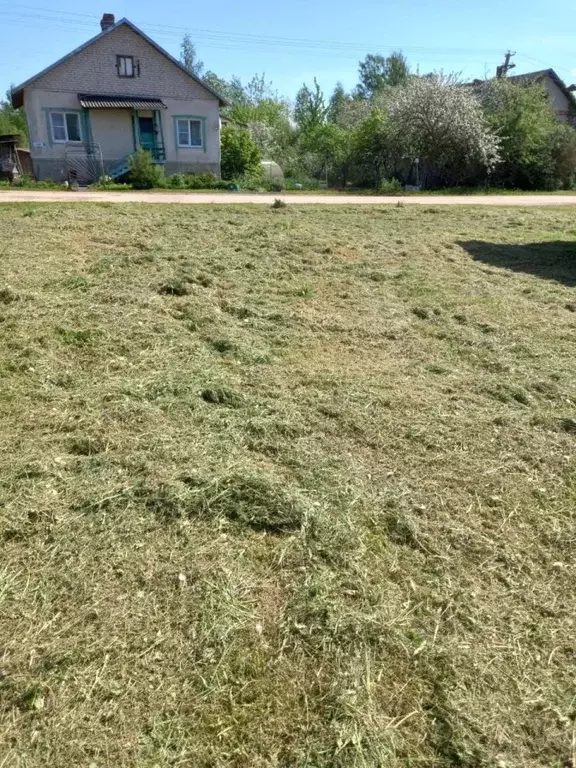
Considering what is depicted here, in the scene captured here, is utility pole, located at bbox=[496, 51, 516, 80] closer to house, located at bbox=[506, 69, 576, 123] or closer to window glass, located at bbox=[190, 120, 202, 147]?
house, located at bbox=[506, 69, 576, 123]

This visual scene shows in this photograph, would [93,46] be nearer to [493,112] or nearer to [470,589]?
[493,112]

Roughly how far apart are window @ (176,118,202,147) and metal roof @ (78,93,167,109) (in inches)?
46.1

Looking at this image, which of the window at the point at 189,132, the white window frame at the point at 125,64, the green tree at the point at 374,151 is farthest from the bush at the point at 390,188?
the white window frame at the point at 125,64

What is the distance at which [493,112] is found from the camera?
27844 millimetres

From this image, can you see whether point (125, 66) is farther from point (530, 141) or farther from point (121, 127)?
point (530, 141)

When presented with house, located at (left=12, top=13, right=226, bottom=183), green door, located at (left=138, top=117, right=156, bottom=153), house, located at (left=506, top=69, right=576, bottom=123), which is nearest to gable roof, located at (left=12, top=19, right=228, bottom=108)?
house, located at (left=12, top=13, right=226, bottom=183)

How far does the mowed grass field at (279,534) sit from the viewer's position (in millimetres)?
1894

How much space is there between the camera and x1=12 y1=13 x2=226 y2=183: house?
24.0 m

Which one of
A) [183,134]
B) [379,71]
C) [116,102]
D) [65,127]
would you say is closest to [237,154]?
[183,134]

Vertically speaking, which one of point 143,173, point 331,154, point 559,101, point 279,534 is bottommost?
point 279,534

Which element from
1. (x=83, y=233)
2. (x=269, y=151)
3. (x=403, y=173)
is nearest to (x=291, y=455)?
(x=83, y=233)

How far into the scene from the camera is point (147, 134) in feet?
86.1

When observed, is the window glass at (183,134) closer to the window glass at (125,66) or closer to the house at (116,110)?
the house at (116,110)

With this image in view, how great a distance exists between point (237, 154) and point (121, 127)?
5.39 meters
